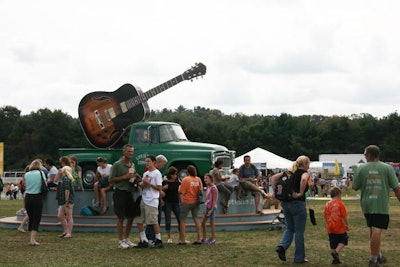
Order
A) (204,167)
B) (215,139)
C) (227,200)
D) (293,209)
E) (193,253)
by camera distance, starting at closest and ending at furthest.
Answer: (293,209)
(193,253)
(227,200)
(204,167)
(215,139)

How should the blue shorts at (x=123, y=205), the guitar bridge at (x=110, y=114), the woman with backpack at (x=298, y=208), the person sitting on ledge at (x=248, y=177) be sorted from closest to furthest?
the woman with backpack at (x=298, y=208) → the blue shorts at (x=123, y=205) → the person sitting on ledge at (x=248, y=177) → the guitar bridge at (x=110, y=114)

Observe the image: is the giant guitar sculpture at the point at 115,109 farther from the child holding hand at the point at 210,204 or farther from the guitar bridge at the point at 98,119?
the child holding hand at the point at 210,204

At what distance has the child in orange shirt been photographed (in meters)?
11.3

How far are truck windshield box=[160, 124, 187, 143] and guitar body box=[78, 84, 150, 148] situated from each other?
109cm

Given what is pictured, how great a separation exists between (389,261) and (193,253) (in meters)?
3.36

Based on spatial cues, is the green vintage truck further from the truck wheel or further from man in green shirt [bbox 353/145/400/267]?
man in green shirt [bbox 353/145/400/267]

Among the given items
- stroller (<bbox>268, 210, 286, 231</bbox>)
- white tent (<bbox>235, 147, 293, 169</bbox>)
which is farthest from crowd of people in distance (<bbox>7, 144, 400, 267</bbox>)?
white tent (<bbox>235, 147, 293, 169</bbox>)

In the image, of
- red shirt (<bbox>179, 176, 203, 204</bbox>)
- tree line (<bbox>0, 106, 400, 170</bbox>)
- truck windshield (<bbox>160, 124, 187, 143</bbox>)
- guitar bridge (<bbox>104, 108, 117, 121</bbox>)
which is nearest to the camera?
red shirt (<bbox>179, 176, 203, 204</bbox>)

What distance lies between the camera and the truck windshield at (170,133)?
67.9ft

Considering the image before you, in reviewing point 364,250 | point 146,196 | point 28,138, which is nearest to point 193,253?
point 146,196

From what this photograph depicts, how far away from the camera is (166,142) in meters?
20.6

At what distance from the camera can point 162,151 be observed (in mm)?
20359

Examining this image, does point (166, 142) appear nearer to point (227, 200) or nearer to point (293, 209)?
point (227, 200)

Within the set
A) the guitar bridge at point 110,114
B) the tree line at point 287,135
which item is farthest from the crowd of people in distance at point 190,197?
the tree line at point 287,135
